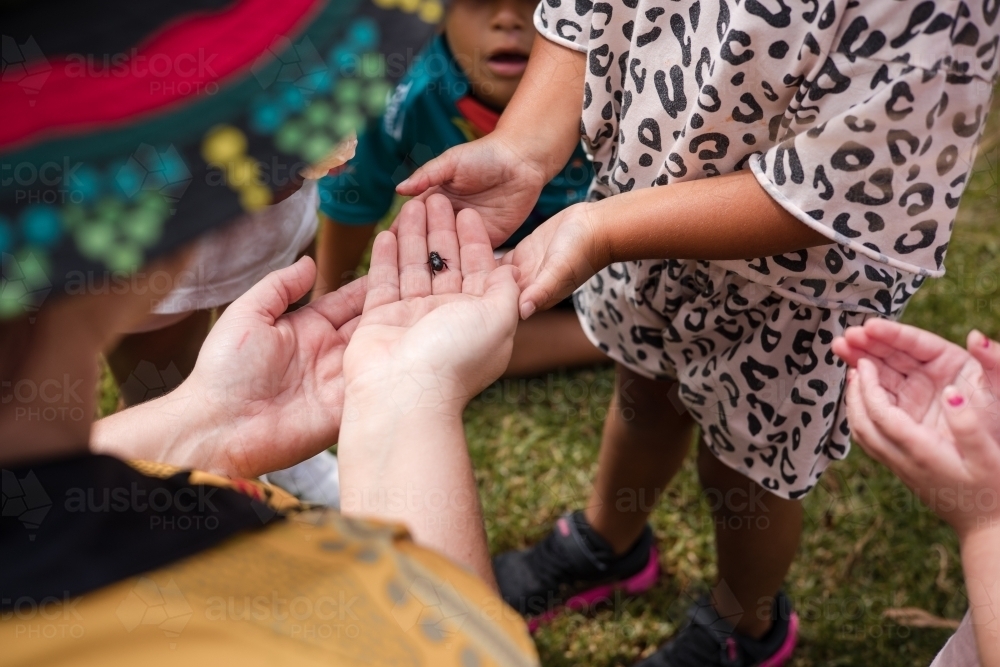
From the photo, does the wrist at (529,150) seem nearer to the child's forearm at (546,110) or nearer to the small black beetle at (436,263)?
the child's forearm at (546,110)

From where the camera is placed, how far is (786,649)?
5.56 ft

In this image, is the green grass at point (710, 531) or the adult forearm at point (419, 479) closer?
the adult forearm at point (419, 479)

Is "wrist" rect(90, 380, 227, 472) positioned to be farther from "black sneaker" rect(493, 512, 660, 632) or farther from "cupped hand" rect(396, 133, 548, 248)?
"black sneaker" rect(493, 512, 660, 632)

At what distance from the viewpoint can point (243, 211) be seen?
0.62m

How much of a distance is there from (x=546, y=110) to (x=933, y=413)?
27.4 inches

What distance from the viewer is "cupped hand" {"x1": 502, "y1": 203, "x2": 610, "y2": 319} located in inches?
44.1

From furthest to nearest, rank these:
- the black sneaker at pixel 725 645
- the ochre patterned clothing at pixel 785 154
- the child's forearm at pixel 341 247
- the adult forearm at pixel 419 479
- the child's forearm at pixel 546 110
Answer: the child's forearm at pixel 341 247 < the black sneaker at pixel 725 645 < the child's forearm at pixel 546 110 < the ochre patterned clothing at pixel 785 154 < the adult forearm at pixel 419 479

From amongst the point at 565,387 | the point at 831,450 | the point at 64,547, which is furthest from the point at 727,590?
the point at 64,547

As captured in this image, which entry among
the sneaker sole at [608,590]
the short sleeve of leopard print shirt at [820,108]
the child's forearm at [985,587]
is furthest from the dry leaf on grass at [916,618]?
the child's forearm at [985,587]

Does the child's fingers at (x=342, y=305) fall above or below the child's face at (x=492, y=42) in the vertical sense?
below

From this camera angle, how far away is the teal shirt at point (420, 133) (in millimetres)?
1804

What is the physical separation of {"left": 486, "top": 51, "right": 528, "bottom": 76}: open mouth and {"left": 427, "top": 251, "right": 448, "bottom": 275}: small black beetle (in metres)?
0.71

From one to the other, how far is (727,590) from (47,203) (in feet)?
4.73

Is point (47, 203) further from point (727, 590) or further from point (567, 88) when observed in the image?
point (727, 590)
